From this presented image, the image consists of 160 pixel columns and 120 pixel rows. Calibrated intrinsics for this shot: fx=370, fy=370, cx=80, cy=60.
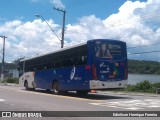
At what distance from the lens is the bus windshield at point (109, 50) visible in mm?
22484

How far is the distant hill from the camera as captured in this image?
4375 centimetres

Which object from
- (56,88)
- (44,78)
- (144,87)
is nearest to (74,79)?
(56,88)

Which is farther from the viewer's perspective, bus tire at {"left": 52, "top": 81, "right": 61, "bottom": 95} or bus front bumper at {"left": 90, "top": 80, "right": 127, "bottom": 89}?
bus tire at {"left": 52, "top": 81, "right": 61, "bottom": 95}

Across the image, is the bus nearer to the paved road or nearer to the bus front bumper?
the bus front bumper

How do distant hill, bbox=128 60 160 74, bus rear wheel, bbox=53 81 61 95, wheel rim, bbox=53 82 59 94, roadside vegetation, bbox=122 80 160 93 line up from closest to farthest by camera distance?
1. bus rear wheel, bbox=53 81 61 95
2. wheel rim, bbox=53 82 59 94
3. roadside vegetation, bbox=122 80 160 93
4. distant hill, bbox=128 60 160 74

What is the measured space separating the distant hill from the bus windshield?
2053 centimetres

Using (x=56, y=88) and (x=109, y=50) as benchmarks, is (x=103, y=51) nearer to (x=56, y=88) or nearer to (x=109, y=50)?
(x=109, y=50)

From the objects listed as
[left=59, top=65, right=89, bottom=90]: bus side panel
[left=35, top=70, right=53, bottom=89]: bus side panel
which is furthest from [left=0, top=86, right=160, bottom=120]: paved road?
[left=35, top=70, right=53, bottom=89]: bus side panel

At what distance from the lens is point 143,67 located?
149 feet

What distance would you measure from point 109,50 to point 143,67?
23401 millimetres

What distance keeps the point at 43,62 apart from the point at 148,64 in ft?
58.2

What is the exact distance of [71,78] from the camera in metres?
24.7

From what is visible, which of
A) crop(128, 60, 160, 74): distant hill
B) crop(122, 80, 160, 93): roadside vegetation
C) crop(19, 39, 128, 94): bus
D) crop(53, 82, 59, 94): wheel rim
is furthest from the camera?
crop(128, 60, 160, 74): distant hill

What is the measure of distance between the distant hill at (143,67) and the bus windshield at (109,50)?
67.3 feet
